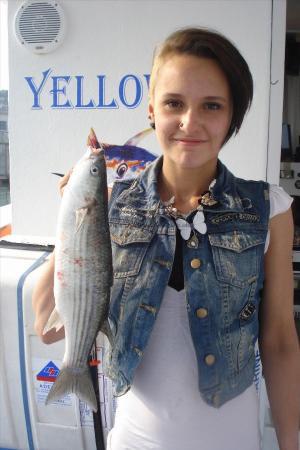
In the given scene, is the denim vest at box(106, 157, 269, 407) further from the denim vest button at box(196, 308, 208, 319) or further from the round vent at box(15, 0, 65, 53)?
the round vent at box(15, 0, 65, 53)

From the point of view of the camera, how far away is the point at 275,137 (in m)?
2.50

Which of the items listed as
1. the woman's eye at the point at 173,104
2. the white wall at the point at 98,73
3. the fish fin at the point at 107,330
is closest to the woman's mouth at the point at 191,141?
the woman's eye at the point at 173,104

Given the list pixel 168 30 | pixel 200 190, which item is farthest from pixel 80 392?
pixel 168 30

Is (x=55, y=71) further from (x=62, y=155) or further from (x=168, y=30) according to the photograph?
(x=168, y=30)

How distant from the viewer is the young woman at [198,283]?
4.28 ft

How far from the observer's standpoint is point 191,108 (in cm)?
129

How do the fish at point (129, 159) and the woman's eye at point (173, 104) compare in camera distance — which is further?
the fish at point (129, 159)

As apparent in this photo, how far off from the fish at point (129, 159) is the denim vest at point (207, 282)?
1.17m

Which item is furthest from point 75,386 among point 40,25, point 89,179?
point 40,25

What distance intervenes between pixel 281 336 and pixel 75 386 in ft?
2.18

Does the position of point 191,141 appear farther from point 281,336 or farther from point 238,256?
point 281,336

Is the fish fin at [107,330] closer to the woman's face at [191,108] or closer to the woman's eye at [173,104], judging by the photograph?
the woman's face at [191,108]

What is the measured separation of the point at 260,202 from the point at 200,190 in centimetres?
19

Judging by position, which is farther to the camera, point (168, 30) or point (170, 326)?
point (168, 30)
